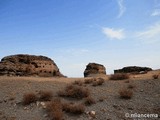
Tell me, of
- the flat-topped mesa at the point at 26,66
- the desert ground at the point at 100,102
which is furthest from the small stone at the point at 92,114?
the flat-topped mesa at the point at 26,66

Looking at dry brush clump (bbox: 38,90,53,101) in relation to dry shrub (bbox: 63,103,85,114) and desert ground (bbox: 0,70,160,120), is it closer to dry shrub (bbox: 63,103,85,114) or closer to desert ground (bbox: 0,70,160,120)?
desert ground (bbox: 0,70,160,120)

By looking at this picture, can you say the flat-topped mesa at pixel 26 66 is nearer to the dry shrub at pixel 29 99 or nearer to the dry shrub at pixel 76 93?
the dry shrub at pixel 29 99

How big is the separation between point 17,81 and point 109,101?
30.7ft

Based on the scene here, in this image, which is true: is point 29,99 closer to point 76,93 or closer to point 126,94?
point 76,93

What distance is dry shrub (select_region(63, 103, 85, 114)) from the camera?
14.0 meters

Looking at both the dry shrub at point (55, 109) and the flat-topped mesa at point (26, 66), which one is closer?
the dry shrub at point (55, 109)

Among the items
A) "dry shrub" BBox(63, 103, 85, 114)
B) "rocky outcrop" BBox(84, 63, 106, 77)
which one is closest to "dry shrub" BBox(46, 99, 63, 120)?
"dry shrub" BBox(63, 103, 85, 114)

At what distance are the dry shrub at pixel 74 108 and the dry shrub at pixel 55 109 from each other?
357 mm

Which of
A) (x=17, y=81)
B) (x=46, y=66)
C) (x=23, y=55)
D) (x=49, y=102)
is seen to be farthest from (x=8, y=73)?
(x=49, y=102)

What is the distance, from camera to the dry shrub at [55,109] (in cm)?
1331

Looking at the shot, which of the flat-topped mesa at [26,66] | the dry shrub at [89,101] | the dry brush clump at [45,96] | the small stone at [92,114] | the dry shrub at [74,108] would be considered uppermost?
the flat-topped mesa at [26,66]

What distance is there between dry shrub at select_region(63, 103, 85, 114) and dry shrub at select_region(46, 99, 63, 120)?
1.17 ft

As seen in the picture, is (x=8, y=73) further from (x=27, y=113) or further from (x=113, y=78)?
(x=27, y=113)

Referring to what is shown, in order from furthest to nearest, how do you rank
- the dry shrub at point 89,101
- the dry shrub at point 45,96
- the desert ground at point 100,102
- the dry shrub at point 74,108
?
1. the dry shrub at point 45,96
2. the dry shrub at point 89,101
3. the dry shrub at point 74,108
4. the desert ground at point 100,102
